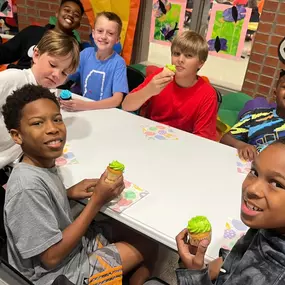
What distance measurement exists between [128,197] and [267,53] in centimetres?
245

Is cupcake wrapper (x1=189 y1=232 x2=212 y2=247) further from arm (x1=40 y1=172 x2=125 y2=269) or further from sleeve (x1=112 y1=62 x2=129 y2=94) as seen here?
sleeve (x1=112 y1=62 x2=129 y2=94)

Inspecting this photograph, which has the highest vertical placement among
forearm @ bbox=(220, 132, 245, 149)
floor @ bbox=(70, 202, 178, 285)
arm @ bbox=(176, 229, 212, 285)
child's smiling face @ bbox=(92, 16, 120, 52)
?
child's smiling face @ bbox=(92, 16, 120, 52)

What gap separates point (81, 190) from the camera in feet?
3.97

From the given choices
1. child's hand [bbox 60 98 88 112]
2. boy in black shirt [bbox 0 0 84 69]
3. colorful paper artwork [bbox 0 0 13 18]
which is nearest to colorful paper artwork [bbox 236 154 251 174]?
child's hand [bbox 60 98 88 112]

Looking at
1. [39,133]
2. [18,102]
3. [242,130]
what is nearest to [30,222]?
[39,133]

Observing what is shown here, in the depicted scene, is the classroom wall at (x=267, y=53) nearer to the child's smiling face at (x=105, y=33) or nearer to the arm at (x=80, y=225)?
the child's smiling face at (x=105, y=33)

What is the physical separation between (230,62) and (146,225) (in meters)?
4.29

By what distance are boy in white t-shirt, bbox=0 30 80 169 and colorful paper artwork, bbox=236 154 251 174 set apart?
943 mm

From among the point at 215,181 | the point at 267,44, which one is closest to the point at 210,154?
the point at 215,181

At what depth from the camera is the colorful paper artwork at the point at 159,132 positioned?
1.66m

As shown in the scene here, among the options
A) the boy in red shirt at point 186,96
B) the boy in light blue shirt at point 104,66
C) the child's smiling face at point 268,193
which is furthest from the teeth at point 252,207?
the boy in light blue shirt at point 104,66

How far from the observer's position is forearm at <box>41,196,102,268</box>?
1021 millimetres

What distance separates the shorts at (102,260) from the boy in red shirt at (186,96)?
87cm

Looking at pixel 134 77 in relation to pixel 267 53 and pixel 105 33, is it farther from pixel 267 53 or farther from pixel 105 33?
pixel 267 53
